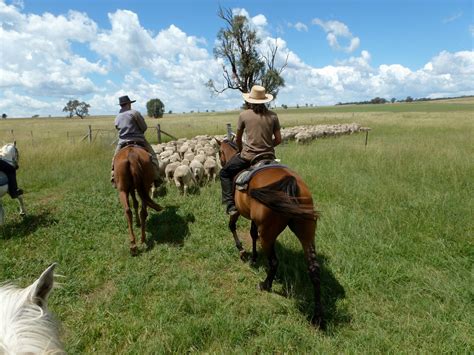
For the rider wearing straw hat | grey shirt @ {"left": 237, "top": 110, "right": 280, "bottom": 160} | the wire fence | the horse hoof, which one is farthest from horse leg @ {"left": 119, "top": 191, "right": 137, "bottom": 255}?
the wire fence

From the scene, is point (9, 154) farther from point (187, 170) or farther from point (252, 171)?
point (252, 171)

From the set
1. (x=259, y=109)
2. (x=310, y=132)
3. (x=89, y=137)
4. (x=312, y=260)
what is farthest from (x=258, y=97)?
(x=310, y=132)

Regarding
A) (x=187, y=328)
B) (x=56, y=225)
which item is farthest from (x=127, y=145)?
(x=187, y=328)

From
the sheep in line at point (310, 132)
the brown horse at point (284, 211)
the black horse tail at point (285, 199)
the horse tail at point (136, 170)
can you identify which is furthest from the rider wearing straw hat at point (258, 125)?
the sheep in line at point (310, 132)

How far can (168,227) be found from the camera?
22.4 feet

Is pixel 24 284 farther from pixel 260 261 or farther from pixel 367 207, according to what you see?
pixel 367 207

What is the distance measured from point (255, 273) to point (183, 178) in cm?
434

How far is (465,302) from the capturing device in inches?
156

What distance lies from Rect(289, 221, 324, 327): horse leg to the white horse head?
9.16ft

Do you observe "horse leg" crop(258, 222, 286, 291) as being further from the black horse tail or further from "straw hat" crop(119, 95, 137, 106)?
"straw hat" crop(119, 95, 137, 106)

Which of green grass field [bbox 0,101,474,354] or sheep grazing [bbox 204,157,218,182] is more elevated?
sheep grazing [bbox 204,157,218,182]

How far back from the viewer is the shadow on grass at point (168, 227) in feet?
20.6

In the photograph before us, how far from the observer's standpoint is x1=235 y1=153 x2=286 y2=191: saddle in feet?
14.7

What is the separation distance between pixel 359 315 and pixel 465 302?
51.5 inches
